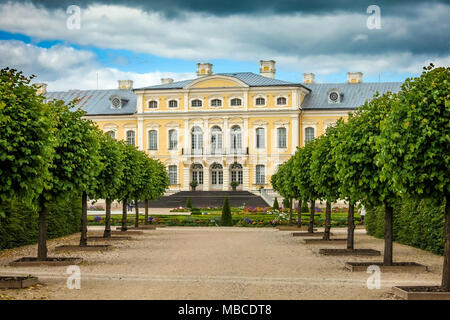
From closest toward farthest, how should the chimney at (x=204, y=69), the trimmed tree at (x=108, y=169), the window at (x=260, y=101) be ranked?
the trimmed tree at (x=108, y=169)
the window at (x=260, y=101)
the chimney at (x=204, y=69)

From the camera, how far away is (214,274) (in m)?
10.8

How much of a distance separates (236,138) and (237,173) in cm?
272

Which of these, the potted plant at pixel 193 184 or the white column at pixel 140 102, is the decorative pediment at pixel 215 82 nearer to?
the white column at pixel 140 102

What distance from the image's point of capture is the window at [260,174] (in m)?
49.9

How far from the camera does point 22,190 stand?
873cm

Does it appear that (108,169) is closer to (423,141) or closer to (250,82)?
(423,141)

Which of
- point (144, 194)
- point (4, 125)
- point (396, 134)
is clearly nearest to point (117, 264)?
point (4, 125)

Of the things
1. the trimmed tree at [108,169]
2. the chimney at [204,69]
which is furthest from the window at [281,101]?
the trimmed tree at [108,169]

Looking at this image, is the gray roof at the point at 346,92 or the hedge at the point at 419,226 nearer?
the hedge at the point at 419,226

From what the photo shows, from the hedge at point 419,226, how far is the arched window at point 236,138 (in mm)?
31382

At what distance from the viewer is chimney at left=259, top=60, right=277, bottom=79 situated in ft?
181

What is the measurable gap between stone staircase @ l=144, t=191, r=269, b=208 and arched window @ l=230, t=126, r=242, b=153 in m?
5.35

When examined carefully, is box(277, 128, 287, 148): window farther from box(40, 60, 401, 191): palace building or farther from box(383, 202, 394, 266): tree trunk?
box(383, 202, 394, 266): tree trunk

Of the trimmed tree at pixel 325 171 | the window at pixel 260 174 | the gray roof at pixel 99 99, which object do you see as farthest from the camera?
the gray roof at pixel 99 99
